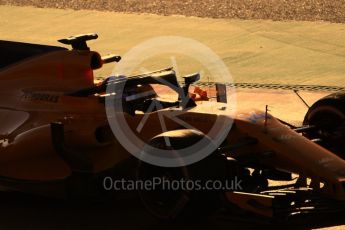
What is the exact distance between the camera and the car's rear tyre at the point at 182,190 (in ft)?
28.0

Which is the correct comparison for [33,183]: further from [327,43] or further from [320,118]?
[327,43]

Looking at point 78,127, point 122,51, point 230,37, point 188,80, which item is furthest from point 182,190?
point 230,37

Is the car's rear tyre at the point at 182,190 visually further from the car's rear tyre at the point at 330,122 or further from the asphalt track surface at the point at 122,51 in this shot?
the car's rear tyre at the point at 330,122

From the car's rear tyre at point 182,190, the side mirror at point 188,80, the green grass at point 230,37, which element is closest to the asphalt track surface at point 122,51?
the green grass at point 230,37

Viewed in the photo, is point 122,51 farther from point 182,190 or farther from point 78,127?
point 182,190

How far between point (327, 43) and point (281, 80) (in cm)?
260

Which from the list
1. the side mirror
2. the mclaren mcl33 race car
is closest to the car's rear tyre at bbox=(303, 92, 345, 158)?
the mclaren mcl33 race car

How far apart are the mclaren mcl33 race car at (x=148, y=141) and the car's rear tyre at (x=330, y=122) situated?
1 centimetres

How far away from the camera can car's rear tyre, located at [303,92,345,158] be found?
1024 centimetres

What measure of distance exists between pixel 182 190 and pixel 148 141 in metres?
0.68

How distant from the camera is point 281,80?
16141mm

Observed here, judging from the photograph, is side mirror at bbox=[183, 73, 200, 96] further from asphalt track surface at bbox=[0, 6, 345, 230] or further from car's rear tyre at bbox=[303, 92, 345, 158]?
car's rear tyre at bbox=[303, 92, 345, 158]

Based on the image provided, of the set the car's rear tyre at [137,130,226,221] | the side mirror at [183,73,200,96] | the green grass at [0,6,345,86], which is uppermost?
the side mirror at [183,73,200,96]

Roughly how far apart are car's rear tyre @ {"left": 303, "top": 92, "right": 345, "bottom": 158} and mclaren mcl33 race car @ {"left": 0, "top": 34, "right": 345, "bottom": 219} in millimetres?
11
